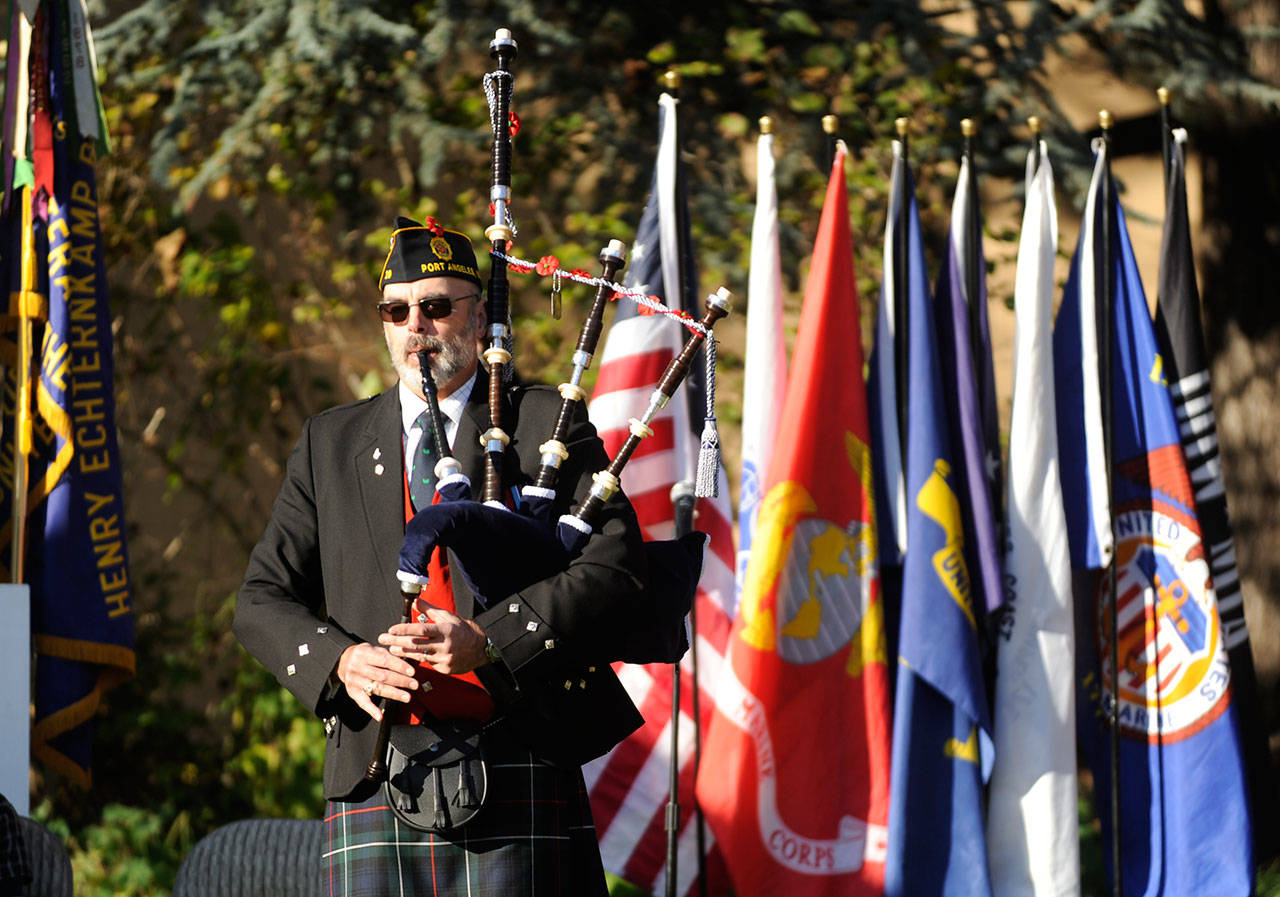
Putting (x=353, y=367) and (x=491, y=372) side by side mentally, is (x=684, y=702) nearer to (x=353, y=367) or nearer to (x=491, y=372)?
(x=491, y=372)

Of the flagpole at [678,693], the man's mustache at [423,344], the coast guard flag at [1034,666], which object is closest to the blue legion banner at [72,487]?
the flagpole at [678,693]

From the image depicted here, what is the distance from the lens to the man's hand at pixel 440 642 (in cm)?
210

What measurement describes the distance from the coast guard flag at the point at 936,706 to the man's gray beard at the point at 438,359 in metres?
2.15

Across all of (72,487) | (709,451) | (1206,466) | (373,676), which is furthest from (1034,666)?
(72,487)

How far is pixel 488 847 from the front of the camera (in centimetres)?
226

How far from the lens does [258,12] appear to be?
5.47 metres

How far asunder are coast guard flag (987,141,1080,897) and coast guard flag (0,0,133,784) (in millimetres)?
2706

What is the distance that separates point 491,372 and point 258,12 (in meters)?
3.63

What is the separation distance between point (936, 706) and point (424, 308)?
2.42m

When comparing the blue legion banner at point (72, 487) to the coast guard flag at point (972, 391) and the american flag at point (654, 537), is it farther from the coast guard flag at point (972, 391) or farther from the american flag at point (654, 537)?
the coast guard flag at point (972, 391)

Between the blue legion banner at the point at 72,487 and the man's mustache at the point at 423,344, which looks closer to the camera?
the man's mustache at the point at 423,344

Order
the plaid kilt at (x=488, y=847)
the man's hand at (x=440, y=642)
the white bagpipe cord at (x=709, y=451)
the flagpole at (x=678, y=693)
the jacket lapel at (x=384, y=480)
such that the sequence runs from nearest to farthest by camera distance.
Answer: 1. the man's hand at (x=440, y=642)
2. the plaid kilt at (x=488, y=847)
3. the jacket lapel at (x=384, y=480)
4. the white bagpipe cord at (x=709, y=451)
5. the flagpole at (x=678, y=693)

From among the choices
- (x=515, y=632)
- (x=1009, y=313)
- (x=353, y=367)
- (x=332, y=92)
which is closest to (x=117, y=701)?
(x=353, y=367)

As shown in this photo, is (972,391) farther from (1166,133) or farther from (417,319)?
(417,319)
